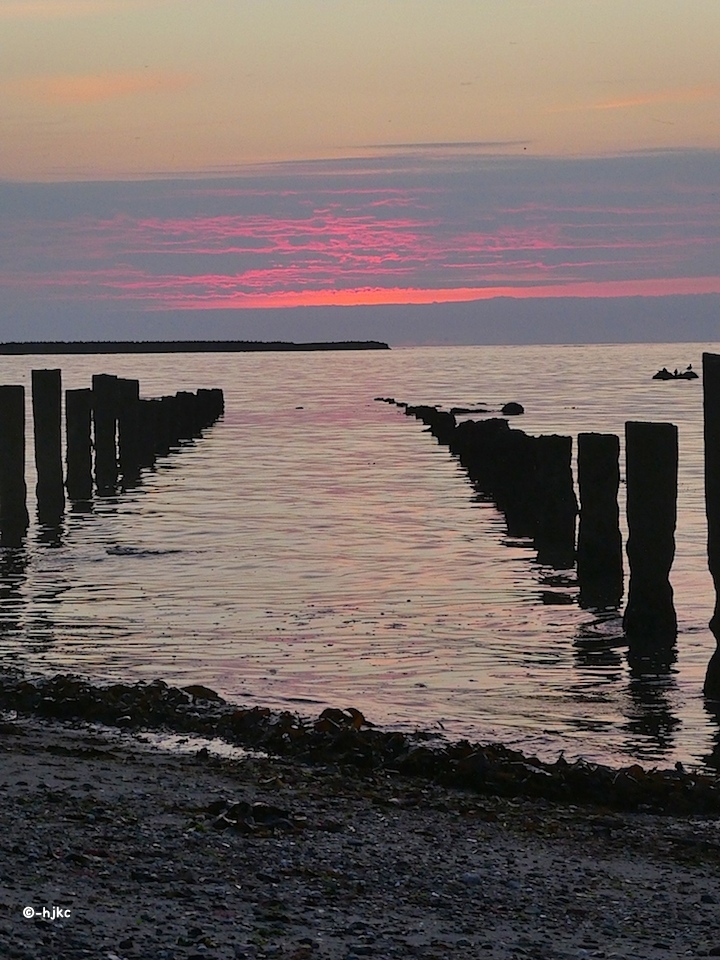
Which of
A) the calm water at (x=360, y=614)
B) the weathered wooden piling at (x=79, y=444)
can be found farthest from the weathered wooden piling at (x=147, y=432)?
the weathered wooden piling at (x=79, y=444)

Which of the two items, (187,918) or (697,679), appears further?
(697,679)

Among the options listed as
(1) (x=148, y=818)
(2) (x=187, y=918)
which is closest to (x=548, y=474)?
(1) (x=148, y=818)

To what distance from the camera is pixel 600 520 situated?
45.8 feet

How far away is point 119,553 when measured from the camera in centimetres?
1739

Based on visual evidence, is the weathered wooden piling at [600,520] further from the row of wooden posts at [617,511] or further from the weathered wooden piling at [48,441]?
the weathered wooden piling at [48,441]

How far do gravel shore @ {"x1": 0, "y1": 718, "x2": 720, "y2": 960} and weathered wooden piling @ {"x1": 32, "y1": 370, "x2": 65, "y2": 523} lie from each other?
13499 mm

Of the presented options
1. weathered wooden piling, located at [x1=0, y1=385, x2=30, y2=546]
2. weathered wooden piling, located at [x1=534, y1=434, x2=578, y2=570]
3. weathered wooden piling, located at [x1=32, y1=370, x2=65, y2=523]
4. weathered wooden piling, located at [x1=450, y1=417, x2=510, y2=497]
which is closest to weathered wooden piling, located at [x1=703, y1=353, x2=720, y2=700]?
weathered wooden piling, located at [x1=534, y1=434, x2=578, y2=570]

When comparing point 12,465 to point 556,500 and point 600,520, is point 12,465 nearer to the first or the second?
point 556,500

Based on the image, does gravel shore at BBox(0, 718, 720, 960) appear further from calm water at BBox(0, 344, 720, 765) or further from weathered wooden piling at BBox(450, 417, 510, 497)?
weathered wooden piling at BBox(450, 417, 510, 497)

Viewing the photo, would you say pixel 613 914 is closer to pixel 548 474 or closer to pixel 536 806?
pixel 536 806

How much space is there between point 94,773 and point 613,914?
2978 mm

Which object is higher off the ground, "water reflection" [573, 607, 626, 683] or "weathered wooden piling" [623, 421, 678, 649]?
"weathered wooden piling" [623, 421, 678, 649]

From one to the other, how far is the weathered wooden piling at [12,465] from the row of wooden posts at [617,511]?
6.76 meters

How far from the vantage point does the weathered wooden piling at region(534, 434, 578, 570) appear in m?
17.1
